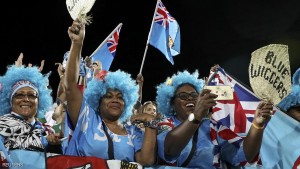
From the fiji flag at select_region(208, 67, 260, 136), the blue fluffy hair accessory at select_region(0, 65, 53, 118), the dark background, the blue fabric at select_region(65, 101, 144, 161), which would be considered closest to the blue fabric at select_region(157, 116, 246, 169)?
the blue fabric at select_region(65, 101, 144, 161)

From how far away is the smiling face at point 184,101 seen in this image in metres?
5.13

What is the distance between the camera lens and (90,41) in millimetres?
20719

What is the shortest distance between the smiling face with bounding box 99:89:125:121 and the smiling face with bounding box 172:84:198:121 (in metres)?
0.57

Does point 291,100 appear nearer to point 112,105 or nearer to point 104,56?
point 112,105

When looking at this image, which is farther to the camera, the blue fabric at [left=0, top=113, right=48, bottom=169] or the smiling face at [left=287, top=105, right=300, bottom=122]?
the smiling face at [left=287, top=105, right=300, bottom=122]

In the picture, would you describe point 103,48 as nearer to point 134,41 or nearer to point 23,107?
point 23,107

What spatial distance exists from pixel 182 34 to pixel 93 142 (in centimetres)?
1597

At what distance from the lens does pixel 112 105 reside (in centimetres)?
492

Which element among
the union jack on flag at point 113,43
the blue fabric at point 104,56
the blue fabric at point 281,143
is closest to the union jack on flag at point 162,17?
the union jack on flag at point 113,43

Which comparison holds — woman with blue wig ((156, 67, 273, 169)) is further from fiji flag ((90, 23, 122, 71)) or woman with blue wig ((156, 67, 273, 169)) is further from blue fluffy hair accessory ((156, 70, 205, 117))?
fiji flag ((90, 23, 122, 71))

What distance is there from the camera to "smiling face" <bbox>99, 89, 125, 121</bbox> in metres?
4.86

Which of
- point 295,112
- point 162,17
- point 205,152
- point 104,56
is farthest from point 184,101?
point 162,17

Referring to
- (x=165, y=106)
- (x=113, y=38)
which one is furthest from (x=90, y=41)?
(x=165, y=106)

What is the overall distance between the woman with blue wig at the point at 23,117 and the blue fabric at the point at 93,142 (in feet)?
1.00
